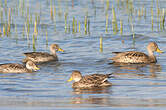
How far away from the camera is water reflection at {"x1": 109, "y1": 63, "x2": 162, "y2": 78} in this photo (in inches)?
557

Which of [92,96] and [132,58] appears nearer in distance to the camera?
[92,96]

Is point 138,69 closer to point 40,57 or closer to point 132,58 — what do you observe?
point 132,58

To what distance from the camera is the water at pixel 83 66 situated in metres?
10.6

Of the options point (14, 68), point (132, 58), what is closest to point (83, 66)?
point (132, 58)

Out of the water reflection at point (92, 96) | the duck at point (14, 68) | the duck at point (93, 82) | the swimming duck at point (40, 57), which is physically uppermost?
the swimming duck at point (40, 57)

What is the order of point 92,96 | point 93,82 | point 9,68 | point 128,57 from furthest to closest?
point 128,57 < point 9,68 < point 93,82 < point 92,96

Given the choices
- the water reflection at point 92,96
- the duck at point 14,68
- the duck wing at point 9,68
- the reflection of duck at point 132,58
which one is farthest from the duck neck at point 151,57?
the duck wing at point 9,68

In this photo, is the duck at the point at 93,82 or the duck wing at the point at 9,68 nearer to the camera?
the duck at the point at 93,82

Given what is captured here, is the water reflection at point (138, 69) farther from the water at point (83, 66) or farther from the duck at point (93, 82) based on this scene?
the duck at point (93, 82)

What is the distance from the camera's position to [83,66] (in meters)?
15.3

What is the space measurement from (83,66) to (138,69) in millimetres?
1709

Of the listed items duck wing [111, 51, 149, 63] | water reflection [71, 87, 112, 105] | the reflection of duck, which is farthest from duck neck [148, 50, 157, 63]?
water reflection [71, 87, 112, 105]

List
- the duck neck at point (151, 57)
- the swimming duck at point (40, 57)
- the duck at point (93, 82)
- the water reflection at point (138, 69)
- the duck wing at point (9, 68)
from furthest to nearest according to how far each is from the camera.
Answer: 1. the swimming duck at point (40, 57)
2. the duck neck at point (151, 57)
3. the duck wing at point (9, 68)
4. the water reflection at point (138, 69)
5. the duck at point (93, 82)

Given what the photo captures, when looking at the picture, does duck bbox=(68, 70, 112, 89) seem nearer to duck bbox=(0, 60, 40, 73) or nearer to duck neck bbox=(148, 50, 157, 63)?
duck bbox=(0, 60, 40, 73)
